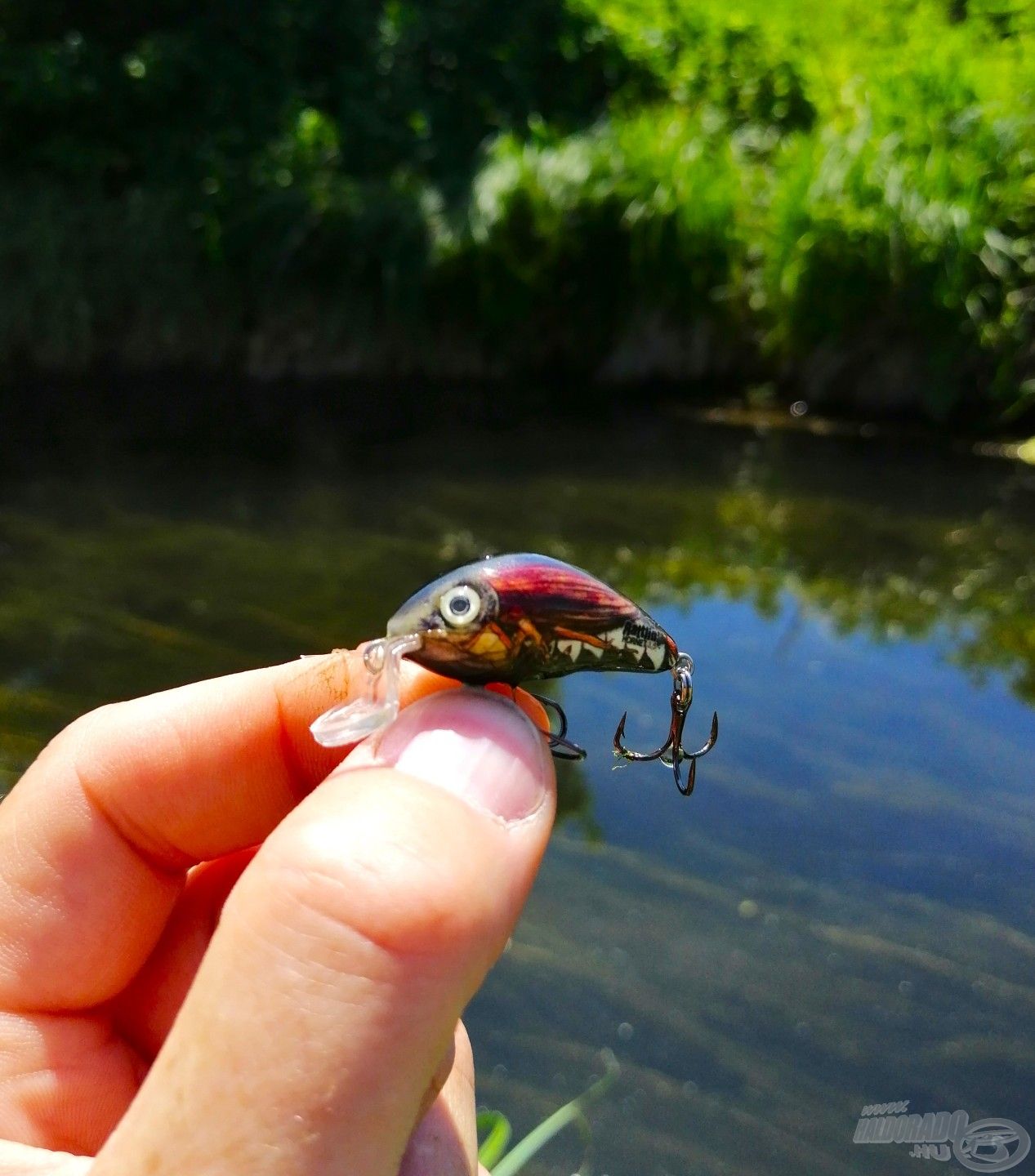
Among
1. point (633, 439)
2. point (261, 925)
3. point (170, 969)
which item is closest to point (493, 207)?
point (633, 439)

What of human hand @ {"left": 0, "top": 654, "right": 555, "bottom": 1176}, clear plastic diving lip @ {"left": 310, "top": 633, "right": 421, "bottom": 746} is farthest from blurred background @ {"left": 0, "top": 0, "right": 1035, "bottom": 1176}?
clear plastic diving lip @ {"left": 310, "top": 633, "right": 421, "bottom": 746}

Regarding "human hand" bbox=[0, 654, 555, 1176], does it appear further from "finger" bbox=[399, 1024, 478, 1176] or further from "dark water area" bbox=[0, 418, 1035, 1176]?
"dark water area" bbox=[0, 418, 1035, 1176]

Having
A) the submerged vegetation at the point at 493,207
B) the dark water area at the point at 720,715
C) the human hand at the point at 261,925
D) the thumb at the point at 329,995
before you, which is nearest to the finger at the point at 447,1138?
the human hand at the point at 261,925

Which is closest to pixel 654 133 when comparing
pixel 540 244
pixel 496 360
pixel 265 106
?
pixel 540 244

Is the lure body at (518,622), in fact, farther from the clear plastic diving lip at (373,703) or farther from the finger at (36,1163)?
the finger at (36,1163)

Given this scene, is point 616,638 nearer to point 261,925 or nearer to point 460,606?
point 460,606

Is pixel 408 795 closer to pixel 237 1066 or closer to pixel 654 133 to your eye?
pixel 237 1066
